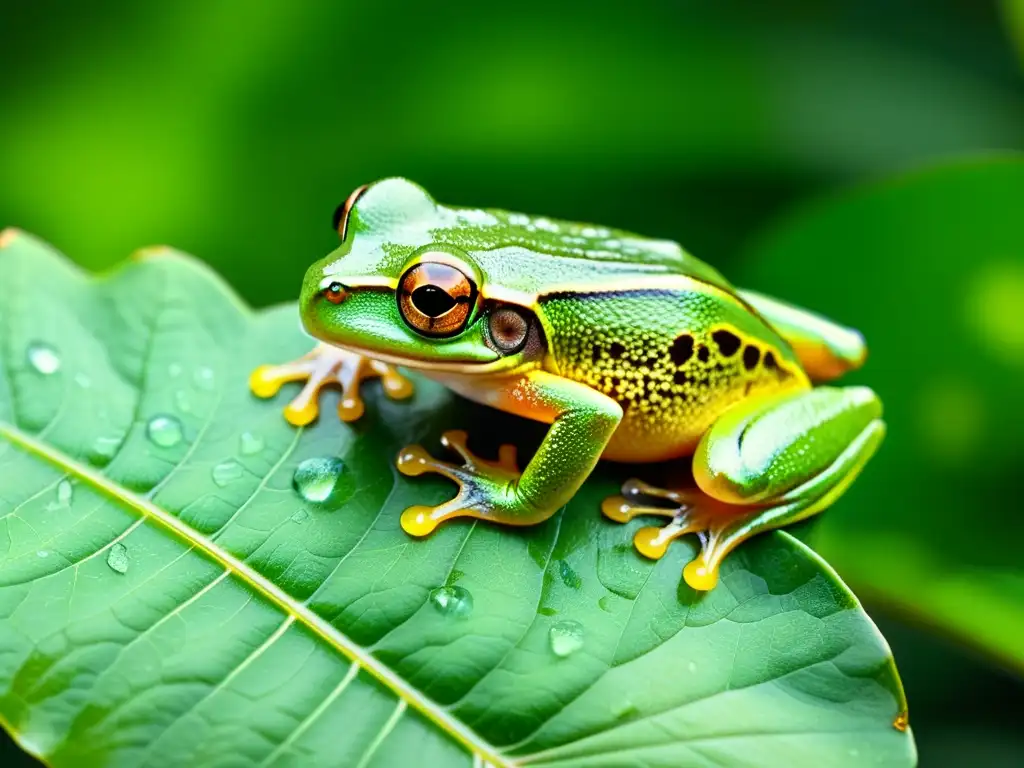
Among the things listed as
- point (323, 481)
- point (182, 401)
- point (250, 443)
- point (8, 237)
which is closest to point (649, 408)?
point (323, 481)

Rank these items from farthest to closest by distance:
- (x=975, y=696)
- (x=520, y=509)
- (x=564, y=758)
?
(x=975, y=696), (x=520, y=509), (x=564, y=758)

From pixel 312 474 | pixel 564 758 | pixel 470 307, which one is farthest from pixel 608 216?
pixel 564 758

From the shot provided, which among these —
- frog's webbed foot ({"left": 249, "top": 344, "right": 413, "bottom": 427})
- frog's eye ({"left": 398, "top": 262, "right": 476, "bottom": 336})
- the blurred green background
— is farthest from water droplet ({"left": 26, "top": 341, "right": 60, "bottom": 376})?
the blurred green background

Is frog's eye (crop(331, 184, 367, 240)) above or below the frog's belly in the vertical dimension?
above

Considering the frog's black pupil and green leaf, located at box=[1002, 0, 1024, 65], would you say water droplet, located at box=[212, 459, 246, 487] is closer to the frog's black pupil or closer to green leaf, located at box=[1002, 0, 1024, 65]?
the frog's black pupil

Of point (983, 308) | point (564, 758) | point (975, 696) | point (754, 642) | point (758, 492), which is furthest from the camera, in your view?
point (975, 696)

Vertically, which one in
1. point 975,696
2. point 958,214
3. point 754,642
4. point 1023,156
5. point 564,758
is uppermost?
point 1023,156

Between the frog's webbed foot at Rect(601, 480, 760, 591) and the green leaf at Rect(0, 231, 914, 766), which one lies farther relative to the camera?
the frog's webbed foot at Rect(601, 480, 760, 591)

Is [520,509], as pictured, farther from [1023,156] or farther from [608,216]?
[608,216]

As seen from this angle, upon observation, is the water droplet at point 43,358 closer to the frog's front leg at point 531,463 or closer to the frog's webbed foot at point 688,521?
the frog's front leg at point 531,463
